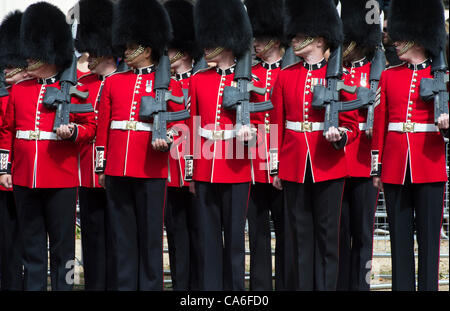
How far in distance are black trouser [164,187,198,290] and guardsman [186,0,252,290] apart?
68 cm

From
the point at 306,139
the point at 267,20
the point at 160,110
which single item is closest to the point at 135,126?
the point at 160,110

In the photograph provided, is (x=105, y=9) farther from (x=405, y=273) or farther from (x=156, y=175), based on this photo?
(x=405, y=273)

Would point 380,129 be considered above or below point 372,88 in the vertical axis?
below

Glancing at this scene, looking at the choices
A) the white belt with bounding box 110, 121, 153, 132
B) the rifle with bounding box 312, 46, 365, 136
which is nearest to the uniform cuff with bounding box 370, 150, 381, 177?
the rifle with bounding box 312, 46, 365, 136

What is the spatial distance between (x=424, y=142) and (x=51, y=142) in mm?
2289

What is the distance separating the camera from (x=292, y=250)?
218 inches

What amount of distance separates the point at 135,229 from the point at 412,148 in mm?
1742

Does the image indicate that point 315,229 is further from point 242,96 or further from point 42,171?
point 42,171

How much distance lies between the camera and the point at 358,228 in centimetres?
600

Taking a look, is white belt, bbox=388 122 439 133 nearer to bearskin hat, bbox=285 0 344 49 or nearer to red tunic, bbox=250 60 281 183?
bearskin hat, bbox=285 0 344 49

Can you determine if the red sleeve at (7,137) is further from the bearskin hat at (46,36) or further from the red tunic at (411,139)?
the red tunic at (411,139)

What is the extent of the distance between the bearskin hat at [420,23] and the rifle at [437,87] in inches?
2.8

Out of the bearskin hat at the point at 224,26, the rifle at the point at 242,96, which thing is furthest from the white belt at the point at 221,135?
the bearskin hat at the point at 224,26

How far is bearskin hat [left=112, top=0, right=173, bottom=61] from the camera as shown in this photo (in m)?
5.58
